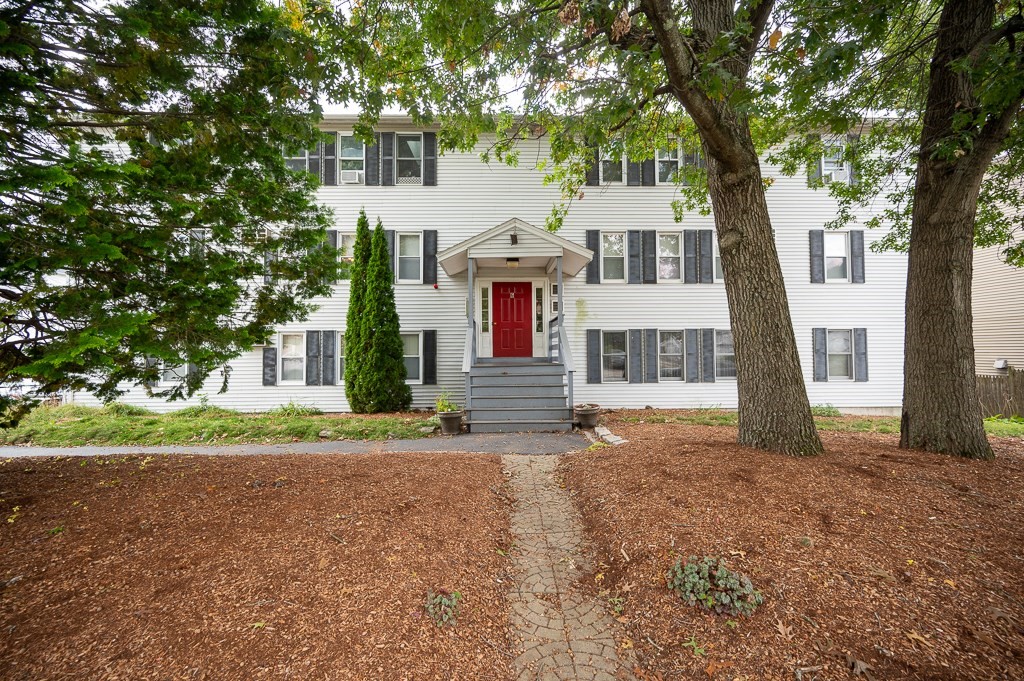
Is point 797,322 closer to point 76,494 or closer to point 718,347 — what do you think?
point 718,347

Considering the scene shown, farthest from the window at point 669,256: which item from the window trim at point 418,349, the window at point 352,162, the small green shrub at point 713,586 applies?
the small green shrub at point 713,586

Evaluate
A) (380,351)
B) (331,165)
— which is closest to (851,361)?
(380,351)

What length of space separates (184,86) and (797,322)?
14260 mm

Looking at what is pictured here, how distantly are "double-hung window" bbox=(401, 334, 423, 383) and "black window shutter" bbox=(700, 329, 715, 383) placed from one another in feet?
25.8

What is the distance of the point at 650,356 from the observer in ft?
41.1

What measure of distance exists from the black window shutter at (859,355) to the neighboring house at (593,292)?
0.05 metres

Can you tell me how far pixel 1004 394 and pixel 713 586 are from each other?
50.6ft

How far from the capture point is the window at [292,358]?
40.5ft

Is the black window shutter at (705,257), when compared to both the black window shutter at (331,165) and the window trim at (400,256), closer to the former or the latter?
the window trim at (400,256)

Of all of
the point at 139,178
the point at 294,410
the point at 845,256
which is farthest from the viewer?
the point at 845,256

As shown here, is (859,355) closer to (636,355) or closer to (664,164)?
(636,355)

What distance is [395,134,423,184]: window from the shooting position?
12461 millimetres

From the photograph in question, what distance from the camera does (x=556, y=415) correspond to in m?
8.94

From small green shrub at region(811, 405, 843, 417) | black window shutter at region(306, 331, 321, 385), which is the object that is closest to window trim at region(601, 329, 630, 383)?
small green shrub at region(811, 405, 843, 417)
